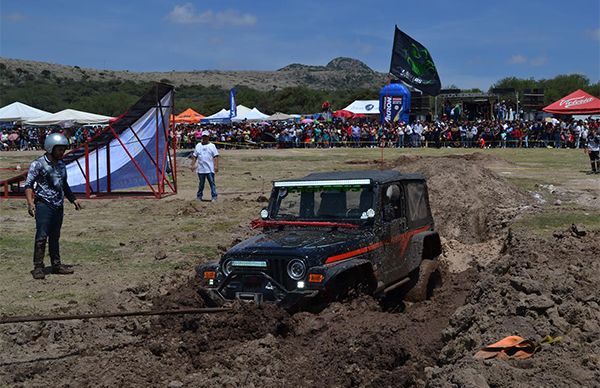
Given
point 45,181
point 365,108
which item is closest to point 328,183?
point 45,181

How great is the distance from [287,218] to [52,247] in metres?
3.82

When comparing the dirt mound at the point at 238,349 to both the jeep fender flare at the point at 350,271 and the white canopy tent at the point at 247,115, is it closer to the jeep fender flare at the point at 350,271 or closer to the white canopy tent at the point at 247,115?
the jeep fender flare at the point at 350,271

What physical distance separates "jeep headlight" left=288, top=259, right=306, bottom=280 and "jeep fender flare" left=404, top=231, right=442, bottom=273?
2102 millimetres

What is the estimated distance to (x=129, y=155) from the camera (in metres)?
19.4

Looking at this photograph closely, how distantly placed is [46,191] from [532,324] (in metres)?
6.74

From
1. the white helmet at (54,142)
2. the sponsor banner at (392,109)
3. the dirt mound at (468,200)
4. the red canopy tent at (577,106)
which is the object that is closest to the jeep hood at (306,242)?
the white helmet at (54,142)

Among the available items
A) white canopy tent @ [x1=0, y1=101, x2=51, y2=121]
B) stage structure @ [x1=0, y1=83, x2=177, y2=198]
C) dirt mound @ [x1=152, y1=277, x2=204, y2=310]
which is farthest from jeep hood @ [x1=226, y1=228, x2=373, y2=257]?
white canopy tent @ [x1=0, y1=101, x2=51, y2=121]

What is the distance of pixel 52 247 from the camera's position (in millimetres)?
10320

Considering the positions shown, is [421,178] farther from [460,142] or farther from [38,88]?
[38,88]

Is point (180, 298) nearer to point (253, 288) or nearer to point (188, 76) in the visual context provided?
point (253, 288)

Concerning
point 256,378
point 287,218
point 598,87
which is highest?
point 598,87

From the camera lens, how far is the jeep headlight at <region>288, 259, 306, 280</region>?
718 centimetres

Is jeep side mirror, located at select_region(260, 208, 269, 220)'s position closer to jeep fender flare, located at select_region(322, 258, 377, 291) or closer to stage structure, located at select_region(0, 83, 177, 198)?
jeep fender flare, located at select_region(322, 258, 377, 291)

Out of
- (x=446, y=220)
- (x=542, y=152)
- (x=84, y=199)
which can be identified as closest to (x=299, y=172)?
(x=84, y=199)
